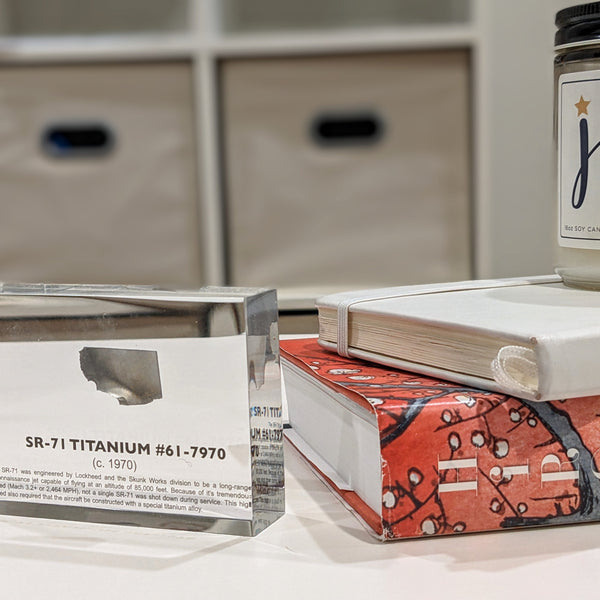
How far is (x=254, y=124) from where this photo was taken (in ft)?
4.52

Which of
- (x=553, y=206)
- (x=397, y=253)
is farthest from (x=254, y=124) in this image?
(x=553, y=206)

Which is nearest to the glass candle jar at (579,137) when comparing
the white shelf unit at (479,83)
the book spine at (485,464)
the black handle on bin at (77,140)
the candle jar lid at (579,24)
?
the candle jar lid at (579,24)

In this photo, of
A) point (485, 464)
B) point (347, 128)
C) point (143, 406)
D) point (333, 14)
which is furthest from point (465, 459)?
point (333, 14)

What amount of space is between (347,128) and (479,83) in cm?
24

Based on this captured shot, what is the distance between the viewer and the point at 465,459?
1.09 ft

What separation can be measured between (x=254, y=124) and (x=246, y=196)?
11 cm

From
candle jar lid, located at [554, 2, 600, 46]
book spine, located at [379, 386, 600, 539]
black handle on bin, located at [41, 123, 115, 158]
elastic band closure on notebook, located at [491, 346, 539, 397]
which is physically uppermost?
black handle on bin, located at [41, 123, 115, 158]

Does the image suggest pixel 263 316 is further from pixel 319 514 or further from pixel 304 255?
pixel 304 255

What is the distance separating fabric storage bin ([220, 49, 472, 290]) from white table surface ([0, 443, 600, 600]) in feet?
3.49

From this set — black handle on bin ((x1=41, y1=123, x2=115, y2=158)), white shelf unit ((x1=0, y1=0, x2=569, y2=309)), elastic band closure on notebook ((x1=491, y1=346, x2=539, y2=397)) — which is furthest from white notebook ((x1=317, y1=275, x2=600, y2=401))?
black handle on bin ((x1=41, y1=123, x2=115, y2=158))

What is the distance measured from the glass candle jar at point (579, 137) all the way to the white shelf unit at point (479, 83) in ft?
3.06

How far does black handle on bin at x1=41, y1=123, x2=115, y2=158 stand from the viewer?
1.42 m

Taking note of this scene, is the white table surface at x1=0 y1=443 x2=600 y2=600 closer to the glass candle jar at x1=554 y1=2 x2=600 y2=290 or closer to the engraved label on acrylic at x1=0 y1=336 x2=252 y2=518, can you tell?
the engraved label on acrylic at x1=0 y1=336 x2=252 y2=518

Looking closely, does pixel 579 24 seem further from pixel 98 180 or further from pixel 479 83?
pixel 98 180
